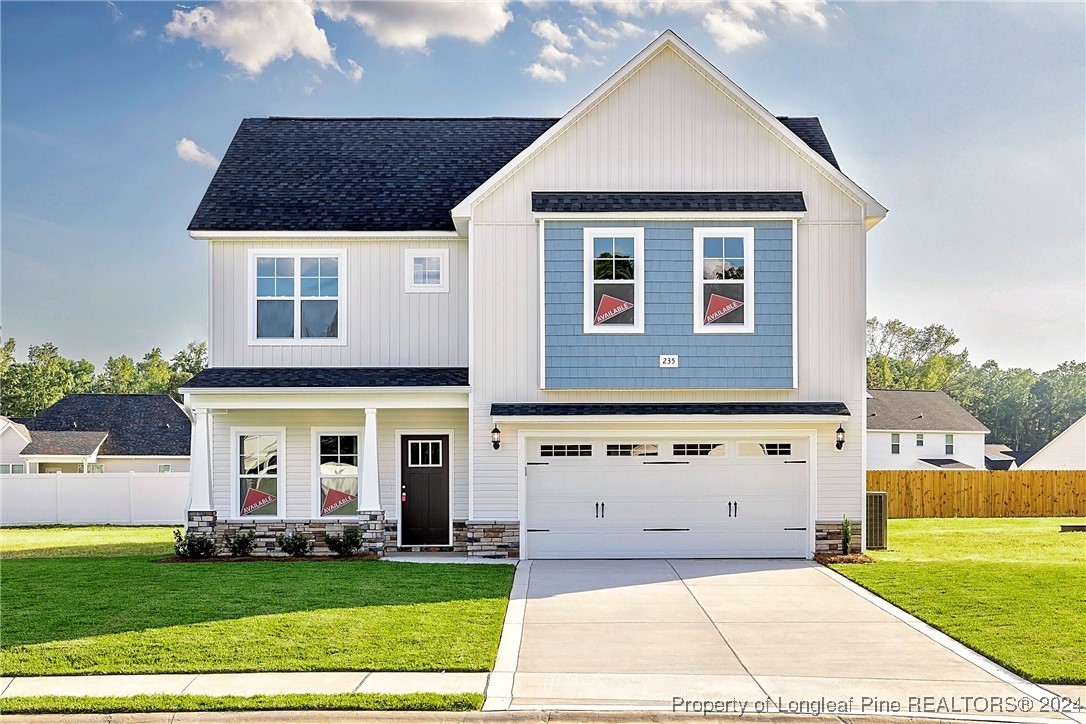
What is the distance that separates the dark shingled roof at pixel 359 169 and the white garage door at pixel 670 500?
16.9 feet

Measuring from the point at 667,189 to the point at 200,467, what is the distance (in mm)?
9464

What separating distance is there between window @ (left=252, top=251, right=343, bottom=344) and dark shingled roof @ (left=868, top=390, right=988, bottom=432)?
31177 millimetres

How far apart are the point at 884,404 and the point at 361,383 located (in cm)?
3416

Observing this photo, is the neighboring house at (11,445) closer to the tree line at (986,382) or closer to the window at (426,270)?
the window at (426,270)

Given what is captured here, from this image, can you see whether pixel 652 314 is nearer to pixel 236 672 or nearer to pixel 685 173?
pixel 685 173

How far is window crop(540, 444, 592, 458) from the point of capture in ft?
56.6

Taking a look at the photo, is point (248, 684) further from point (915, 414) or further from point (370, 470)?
point (915, 414)

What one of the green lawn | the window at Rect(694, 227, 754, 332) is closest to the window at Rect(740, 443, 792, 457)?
the window at Rect(694, 227, 754, 332)

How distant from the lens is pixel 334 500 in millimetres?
18281

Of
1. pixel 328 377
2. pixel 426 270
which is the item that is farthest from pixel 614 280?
pixel 328 377

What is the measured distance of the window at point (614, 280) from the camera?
16.7 meters

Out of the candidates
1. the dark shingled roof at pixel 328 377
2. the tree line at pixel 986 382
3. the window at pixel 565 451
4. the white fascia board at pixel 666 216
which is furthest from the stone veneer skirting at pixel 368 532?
the tree line at pixel 986 382

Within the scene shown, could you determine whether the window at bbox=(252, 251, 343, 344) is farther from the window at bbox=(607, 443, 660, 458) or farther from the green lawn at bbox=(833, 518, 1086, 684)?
the green lawn at bbox=(833, 518, 1086, 684)

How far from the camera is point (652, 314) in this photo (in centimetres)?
1673
